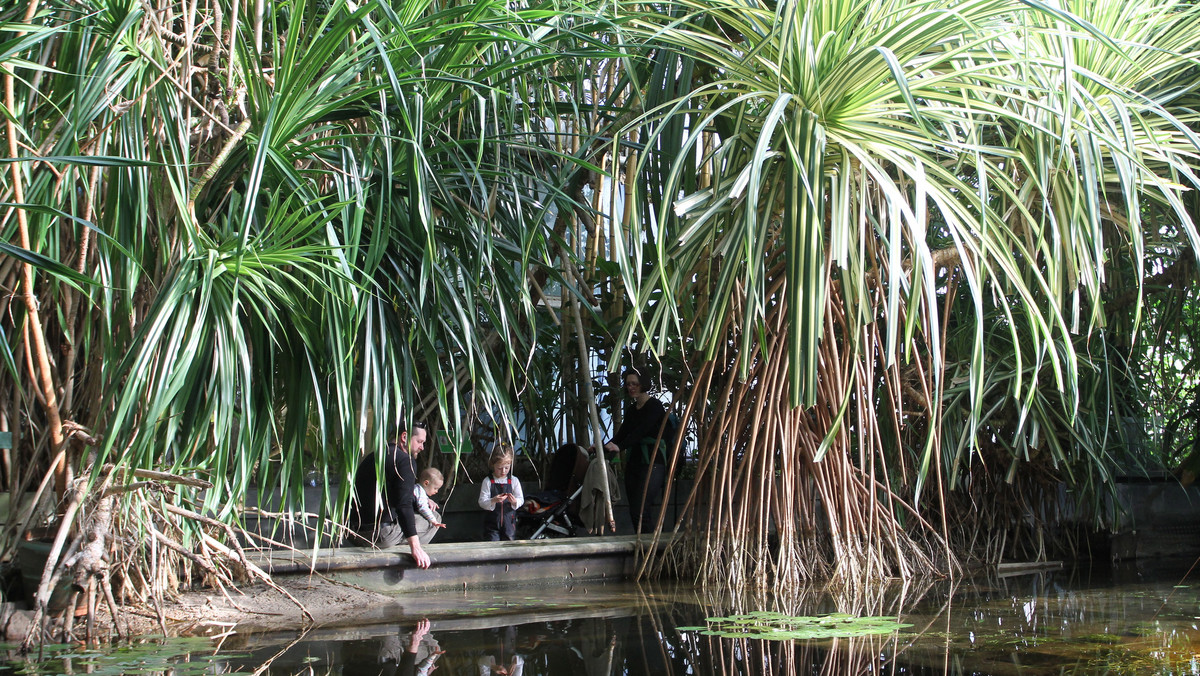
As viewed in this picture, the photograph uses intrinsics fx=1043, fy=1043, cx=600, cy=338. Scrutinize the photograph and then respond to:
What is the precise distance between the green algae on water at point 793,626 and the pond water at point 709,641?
0.7 inches

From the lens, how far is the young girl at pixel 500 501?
18.5 feet

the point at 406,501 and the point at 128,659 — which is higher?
the point at 406,501

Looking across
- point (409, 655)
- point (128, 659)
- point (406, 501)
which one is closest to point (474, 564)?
point (406, 501)

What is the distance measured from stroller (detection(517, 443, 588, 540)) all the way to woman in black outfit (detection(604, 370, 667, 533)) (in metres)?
0.31

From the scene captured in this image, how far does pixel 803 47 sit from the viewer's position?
351 centimetres

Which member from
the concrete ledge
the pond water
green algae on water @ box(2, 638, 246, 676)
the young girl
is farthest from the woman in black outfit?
green algae on water @ box(2, 638, 246, 676)

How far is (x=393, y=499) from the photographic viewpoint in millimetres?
4750

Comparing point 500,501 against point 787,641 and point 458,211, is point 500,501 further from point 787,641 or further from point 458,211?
point 787,641

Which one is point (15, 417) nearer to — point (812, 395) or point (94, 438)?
point (94, 438)

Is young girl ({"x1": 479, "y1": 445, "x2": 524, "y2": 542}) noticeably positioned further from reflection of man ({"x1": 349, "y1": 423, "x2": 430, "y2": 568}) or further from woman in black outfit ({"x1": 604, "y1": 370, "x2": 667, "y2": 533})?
woman in black outfit ({"x1": 604, "y1": 370, "x2": 667, "y2": 533})

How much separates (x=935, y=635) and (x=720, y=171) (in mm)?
1768

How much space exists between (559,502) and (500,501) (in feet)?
2.29

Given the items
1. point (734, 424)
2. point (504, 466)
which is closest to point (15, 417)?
point (504, 466)

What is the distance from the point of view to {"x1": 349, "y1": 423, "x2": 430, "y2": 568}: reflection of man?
4645 mm
